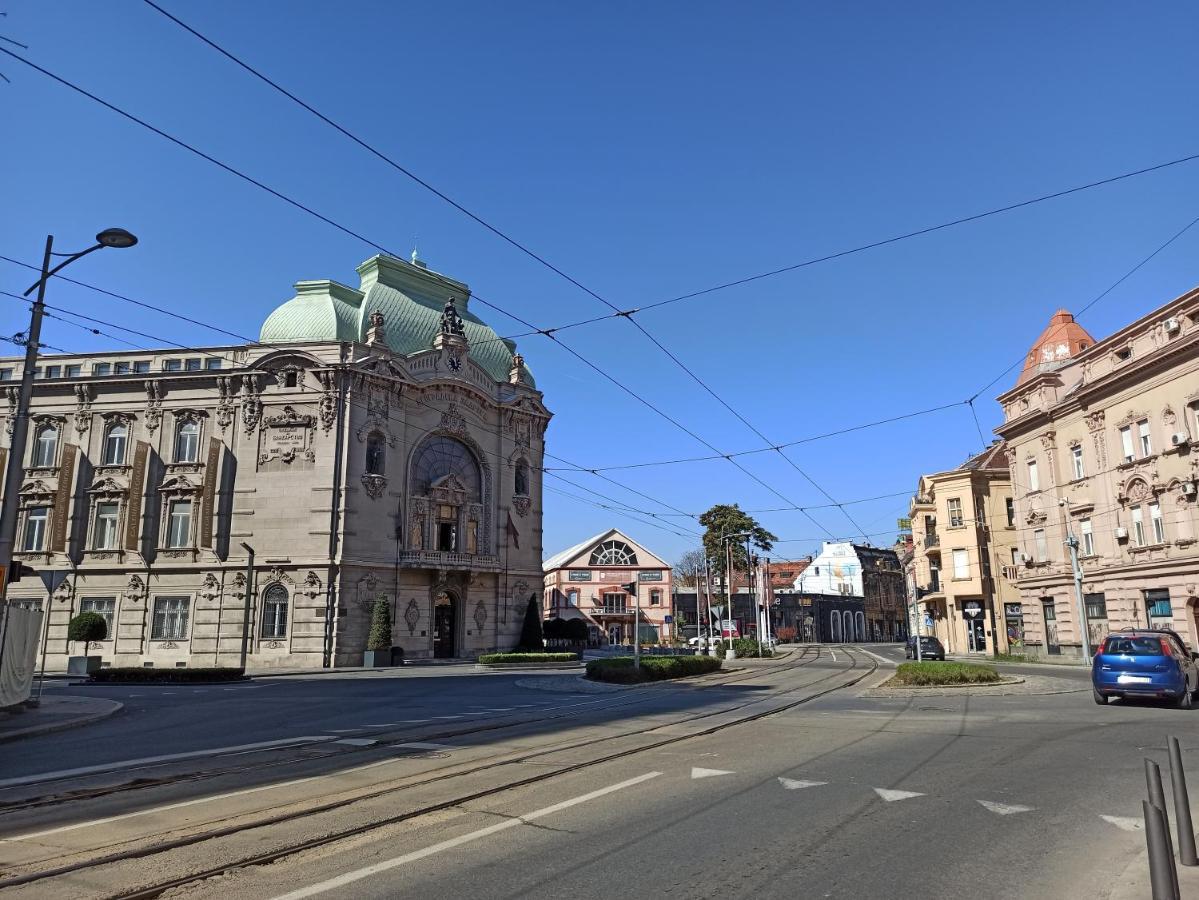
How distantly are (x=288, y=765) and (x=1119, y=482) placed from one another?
37.9 metres

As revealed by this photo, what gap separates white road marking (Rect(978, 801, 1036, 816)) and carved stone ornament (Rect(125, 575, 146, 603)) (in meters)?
43.4

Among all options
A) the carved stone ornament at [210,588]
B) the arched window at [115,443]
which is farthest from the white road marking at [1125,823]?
the arched window at [115,443]

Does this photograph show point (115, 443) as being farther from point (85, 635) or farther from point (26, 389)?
point (26, 389)

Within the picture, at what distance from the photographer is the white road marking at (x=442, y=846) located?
5555mm

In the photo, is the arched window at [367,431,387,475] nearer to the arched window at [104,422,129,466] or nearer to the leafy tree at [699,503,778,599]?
A: the arched window at [104,422,129,466]

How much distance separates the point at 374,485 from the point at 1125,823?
39.1 metres

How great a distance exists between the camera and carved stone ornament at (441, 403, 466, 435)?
46.6 m

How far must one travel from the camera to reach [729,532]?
217 feet

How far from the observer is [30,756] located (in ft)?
39.8

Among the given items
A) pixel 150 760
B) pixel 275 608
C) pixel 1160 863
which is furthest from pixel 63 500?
pixel 1160 863

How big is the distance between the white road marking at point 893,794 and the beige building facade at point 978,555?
47697 millimetres

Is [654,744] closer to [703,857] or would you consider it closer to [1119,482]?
[703,857]

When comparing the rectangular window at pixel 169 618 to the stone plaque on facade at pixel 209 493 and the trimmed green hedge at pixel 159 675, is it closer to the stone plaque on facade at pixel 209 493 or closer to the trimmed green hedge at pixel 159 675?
the stone plaque on facade at pixel 209 493

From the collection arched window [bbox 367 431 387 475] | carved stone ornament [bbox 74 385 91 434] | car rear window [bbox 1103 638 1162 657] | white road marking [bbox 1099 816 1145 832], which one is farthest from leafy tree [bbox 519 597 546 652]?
white road marking [bbox 1099 816 1145 832]
